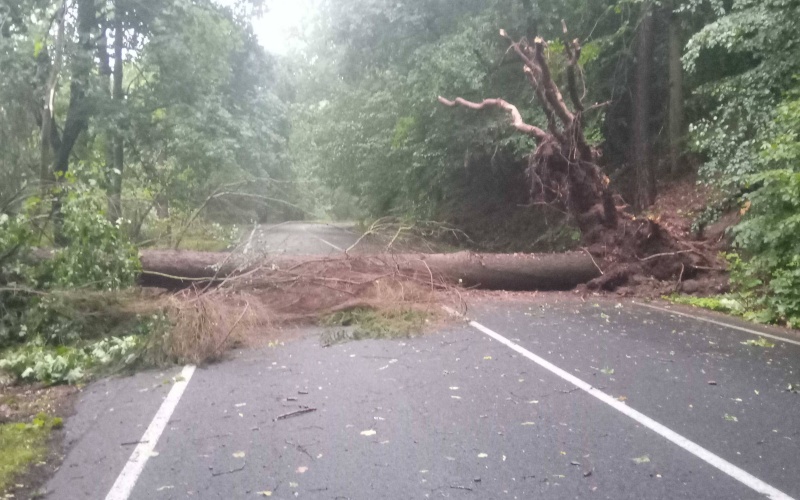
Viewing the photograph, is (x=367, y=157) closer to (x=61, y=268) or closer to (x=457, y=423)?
(x=61, y=268)

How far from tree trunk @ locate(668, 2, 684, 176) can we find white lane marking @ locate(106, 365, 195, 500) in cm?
1401

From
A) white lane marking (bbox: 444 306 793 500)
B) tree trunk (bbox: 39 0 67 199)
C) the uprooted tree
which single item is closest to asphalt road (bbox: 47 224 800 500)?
white lane marking (bbox: 444 306 793 500)

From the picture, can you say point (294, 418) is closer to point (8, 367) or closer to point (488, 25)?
point (8, 367)

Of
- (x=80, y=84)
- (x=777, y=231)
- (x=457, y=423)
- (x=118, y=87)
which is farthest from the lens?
(x=118, y=87)

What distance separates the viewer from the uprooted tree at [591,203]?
12.8 metres

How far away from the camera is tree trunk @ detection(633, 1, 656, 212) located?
16.7 meters

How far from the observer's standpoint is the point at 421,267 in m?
11.8

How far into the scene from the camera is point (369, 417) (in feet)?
19.0

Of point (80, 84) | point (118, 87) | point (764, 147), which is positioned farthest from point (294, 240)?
point (764, 147)

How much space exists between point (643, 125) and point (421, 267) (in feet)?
26.4

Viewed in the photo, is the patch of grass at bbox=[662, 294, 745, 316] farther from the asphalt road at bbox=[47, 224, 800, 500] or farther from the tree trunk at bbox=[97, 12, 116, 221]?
the tree trunk at bbox=[97, 12, 116, 221]

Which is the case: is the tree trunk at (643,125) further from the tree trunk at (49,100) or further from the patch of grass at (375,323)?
the tree trunk at (49,100)

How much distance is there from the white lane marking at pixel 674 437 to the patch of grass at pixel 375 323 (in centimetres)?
190

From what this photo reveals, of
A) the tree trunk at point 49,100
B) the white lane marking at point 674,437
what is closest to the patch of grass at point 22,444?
the white lane marking at point 674,437
